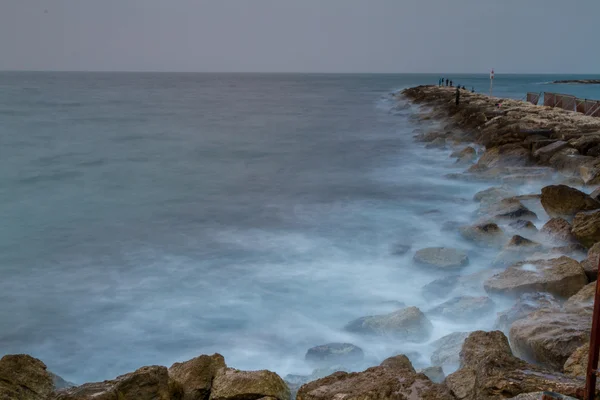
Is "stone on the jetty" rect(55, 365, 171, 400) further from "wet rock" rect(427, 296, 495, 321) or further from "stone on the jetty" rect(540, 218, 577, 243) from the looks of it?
"stone on the jetty" rect(540, 218, 577, 243)

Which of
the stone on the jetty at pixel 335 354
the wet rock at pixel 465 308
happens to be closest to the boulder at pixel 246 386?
the stone on the jetty at pixel 335 354

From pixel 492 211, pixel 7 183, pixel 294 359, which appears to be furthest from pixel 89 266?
pixel 7 183

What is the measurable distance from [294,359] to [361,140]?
19.6 meters

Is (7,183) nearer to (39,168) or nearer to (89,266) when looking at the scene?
(39,168)

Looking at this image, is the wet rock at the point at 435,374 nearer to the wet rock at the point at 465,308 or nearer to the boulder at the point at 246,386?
the boulder at the point at 246,386

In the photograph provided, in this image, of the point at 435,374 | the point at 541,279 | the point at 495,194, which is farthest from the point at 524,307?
the point at 495,194

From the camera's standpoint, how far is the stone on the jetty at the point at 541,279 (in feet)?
18.4

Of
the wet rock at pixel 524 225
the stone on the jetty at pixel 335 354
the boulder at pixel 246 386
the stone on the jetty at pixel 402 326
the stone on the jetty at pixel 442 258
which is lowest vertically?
the stone on the jetty at pixel 335 354

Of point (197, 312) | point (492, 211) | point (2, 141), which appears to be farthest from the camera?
point (2, 141)

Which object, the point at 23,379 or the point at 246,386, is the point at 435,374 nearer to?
the point at 246,386

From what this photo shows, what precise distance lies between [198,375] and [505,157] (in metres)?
11.7

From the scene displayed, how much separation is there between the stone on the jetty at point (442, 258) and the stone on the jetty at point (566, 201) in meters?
1.76

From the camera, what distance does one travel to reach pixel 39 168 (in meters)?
17.7

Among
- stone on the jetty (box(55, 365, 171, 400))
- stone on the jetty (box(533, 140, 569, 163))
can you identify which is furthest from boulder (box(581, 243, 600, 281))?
stone on the jetty (box(533, 140, 569, 163))
